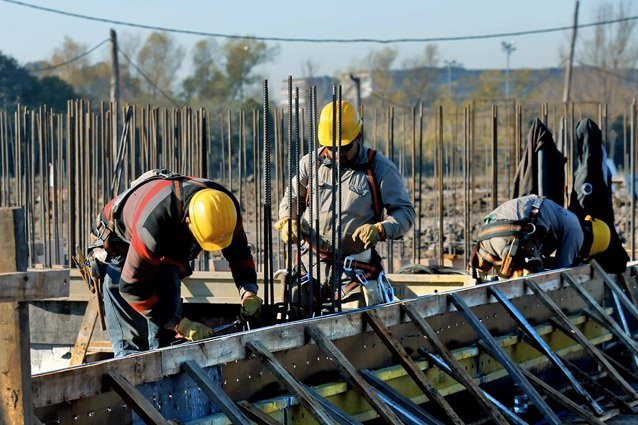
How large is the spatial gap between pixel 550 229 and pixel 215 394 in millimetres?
4813

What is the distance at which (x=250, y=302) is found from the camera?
6.70 meters

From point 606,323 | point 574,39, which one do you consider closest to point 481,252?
point 606,323

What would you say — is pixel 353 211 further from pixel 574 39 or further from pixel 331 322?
pixel 574 39

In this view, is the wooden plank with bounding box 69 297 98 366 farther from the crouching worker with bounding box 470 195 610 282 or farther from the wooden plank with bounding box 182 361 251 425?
the wooden plank with bounding box 182 361 251 425

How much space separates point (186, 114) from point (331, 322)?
21.2 ft

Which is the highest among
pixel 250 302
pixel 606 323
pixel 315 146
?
pixel 315 146

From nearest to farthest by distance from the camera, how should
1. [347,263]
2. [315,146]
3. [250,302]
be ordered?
[250,302] → [315,146] → [347,263]

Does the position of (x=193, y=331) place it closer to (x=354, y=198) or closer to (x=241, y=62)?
(x=354, y=198)

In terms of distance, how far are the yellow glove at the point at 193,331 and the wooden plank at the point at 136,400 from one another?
106cm

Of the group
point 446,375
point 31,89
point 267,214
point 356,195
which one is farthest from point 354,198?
point 31,89

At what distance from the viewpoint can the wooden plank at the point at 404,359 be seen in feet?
22.3

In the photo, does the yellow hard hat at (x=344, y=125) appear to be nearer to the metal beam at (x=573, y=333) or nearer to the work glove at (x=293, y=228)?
the work glove at (x=293, y=228)

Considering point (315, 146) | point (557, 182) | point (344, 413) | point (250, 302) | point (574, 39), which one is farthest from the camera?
point (574, 39)

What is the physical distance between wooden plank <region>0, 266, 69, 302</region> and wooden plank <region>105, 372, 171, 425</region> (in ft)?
3.04
